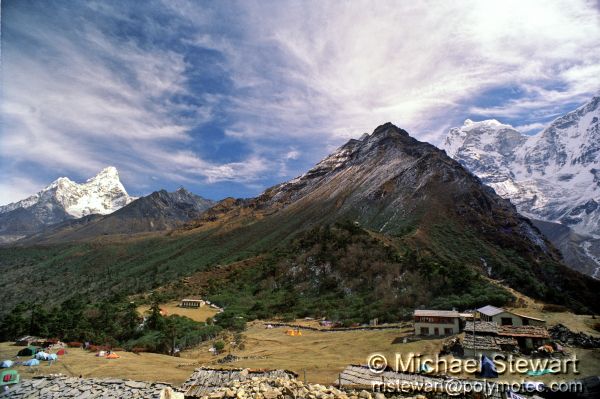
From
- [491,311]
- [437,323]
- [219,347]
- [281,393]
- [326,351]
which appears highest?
[491,311]

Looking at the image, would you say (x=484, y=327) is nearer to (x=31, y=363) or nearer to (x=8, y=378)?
(x=8, y=378)

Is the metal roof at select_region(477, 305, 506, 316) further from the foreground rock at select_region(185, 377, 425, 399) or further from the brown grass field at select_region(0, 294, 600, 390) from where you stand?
the foreground rock at select_region(185, 377, 425, 399)

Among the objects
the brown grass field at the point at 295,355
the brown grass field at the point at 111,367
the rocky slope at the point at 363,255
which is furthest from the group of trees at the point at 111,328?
the rocky slope at the point at 363,255

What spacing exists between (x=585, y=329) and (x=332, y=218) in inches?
3775

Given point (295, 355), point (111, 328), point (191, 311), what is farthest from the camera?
point (191, 311)

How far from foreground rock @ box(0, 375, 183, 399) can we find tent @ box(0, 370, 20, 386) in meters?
0.36

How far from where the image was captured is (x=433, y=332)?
4316cm

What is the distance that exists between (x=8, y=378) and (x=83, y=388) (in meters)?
4.60

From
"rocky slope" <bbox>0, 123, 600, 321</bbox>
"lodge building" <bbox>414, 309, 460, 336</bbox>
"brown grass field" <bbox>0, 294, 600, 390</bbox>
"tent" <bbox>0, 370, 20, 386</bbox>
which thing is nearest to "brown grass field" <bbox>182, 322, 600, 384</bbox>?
"brown grass field" <bbox>0, 294, 600, 390</bbox>

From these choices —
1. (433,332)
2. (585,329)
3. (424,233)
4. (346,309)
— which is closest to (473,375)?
(433,332)

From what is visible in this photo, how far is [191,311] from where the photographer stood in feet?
238

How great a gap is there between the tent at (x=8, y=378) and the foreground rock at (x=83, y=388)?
0.36 m

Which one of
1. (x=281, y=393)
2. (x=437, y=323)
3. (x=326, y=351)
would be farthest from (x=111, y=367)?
(x=437, y=323)

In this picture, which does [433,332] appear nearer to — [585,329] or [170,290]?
[585,329]
